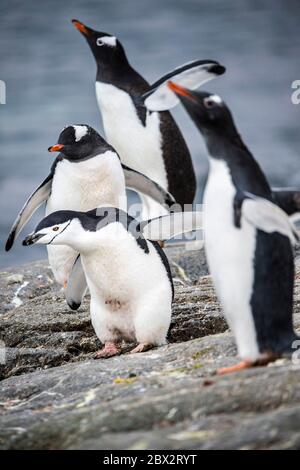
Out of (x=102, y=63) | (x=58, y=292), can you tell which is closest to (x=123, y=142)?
(x=102, y=63)

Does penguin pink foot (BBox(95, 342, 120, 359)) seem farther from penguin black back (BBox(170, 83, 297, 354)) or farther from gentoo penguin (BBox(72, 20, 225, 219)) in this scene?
gentoo penguin (BBox(72, 20, 225, 219))

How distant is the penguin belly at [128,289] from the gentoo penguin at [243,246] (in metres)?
1.45

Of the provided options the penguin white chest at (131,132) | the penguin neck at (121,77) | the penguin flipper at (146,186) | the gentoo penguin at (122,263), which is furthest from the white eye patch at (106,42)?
the gentoo penguin at (122,263)

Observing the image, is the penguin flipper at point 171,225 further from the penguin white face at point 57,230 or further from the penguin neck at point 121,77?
the penguin neck at point 121,77

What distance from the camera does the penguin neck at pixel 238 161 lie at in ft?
13.2

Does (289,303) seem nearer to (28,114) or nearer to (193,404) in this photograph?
(193,404)

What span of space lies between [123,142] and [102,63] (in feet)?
2.48

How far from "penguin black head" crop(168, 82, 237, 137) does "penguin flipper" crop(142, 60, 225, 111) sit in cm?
71

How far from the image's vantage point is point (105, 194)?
6.62 m

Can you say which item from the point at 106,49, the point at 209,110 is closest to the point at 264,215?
the point at 209,110

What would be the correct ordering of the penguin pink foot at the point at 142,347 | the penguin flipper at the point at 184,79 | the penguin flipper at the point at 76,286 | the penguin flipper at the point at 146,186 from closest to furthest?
1. the penguin flipper at the point at 184,79
2. the penguin pink foot at the point at 142,347
3. the penguin flipper at the point at 76,286
4. the penguin flipper at the point at 146,186

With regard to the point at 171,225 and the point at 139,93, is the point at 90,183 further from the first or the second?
the point at 139,93

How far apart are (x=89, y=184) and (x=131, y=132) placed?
2170 mm

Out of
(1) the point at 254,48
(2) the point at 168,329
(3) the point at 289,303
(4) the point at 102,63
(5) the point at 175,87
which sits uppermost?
(1) the point at 254,48
